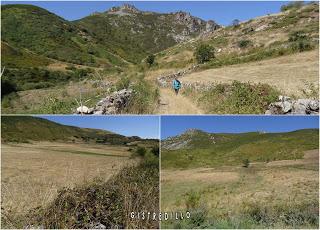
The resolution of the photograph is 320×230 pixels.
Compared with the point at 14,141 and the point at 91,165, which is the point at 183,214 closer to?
the point at 91,165

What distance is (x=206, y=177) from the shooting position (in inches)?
314

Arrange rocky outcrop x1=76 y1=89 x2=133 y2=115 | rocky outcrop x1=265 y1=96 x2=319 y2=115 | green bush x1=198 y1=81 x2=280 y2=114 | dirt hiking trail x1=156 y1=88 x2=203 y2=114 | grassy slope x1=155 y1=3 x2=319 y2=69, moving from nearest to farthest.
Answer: rocky outcrop x1=265 y1=96 x2=319 y2=115
rocky outcrop x1=76 y1=89 x2=133 y2=115
green bush x1=198 y1=81 x2=280 y2=114
dirt hiking trail x1=156 y1=88 x2=203 y2=114
grassy slope x1=155 y1=3 x2=319 y2=69

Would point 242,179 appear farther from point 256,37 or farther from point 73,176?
point 256,37

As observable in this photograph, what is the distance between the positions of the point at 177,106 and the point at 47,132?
49.4 ft

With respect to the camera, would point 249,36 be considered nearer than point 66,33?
Yes

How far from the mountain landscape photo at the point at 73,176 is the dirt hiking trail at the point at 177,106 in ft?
38.2

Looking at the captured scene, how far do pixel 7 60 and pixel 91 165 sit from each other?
83.6 m

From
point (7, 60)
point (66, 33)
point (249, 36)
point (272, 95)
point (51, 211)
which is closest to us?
point (51, 211)

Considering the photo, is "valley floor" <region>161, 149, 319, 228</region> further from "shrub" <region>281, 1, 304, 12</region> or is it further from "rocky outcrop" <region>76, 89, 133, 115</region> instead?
"shrub" <region>281, 1, 304, 12</region>

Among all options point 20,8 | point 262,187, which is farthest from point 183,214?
point 20,8

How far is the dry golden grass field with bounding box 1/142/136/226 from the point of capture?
7652mm

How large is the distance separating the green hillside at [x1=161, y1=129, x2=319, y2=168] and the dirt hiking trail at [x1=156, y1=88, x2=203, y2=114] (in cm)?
1119

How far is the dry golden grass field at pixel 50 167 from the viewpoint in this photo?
7652 mm

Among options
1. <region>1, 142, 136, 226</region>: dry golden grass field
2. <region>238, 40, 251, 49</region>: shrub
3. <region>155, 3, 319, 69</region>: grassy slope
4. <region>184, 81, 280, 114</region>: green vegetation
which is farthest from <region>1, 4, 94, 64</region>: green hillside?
<region>1, 142, 136, 226</region>: dry golden grass field
